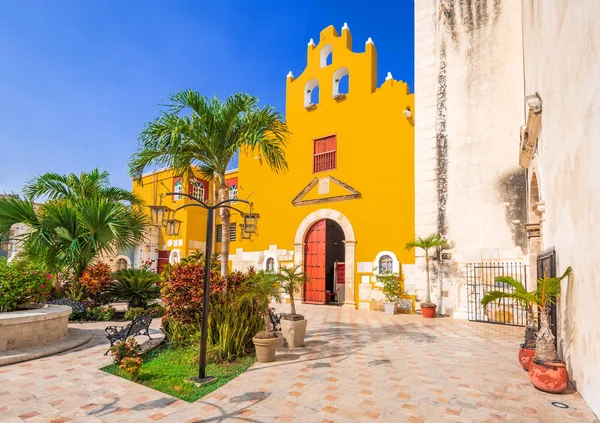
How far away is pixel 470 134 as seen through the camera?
38.2 feet

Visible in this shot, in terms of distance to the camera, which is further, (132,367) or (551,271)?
(551,271)

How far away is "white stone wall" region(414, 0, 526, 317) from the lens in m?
10.9

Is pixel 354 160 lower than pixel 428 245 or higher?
higher

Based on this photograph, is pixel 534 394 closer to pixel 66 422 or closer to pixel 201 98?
pixel 66 422

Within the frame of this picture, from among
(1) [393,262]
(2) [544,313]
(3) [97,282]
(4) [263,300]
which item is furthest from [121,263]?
(2) [544,313]

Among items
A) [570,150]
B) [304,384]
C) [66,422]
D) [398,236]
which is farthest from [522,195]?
[66,422]

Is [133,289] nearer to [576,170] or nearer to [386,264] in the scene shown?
[386,264]

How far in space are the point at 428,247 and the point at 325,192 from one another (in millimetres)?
4847

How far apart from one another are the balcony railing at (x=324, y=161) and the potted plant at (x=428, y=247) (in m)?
4.82

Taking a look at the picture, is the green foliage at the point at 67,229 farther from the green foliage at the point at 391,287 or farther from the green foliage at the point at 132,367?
the green foliage at the point at 391,287

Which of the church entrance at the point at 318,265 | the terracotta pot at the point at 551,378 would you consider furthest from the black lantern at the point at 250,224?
the church entrance at the point at 318,265

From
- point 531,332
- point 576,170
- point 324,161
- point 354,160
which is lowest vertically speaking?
point 531,332

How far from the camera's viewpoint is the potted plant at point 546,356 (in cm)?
462

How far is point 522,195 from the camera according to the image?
34.7 feet
